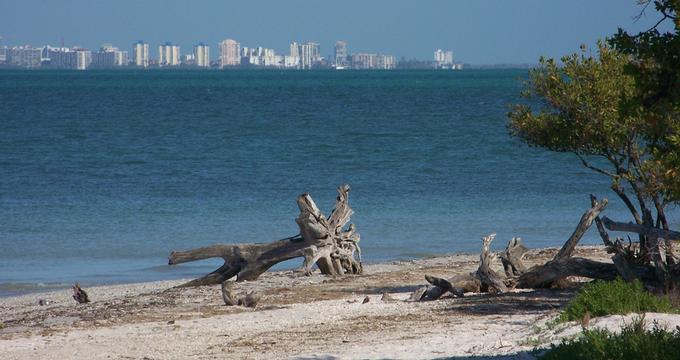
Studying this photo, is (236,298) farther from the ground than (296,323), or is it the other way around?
(296,323)

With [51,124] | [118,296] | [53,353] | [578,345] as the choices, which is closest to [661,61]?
[578,345]

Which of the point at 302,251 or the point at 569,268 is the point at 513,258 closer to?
the point at 569,268

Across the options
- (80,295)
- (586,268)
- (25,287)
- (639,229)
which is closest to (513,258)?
(586,268)

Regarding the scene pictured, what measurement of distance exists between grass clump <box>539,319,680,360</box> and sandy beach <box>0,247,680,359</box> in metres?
0.81

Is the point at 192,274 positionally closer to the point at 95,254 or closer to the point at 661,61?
the point at 95,254

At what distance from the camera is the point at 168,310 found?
52.5 ft

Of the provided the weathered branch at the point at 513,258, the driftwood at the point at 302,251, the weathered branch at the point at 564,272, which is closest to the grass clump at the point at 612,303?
the weathered branch at the point at 564,272

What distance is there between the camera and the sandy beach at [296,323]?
1187cm

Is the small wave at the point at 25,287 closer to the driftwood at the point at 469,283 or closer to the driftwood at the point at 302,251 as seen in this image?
the driftwood at the point at 302,251

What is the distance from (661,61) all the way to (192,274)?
14.6 metres

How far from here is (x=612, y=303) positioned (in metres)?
12.1

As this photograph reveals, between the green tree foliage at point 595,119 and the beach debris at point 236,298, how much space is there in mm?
4499

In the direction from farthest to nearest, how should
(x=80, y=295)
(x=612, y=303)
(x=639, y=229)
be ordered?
(x=80, y=295) → (x=639, y=229) → (x=612, y=303)

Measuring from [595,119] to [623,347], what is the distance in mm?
6183
